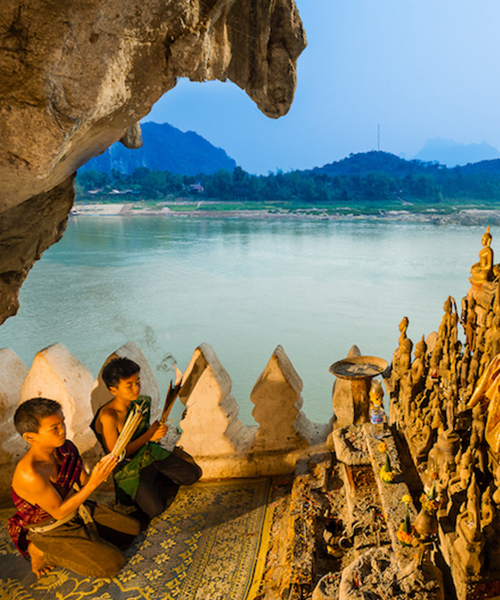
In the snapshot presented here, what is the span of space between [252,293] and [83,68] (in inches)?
245

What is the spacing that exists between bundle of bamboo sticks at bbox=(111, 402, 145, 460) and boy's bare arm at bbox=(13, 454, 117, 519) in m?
0.09

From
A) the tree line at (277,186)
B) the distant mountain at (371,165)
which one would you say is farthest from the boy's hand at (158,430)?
the distant mountain at (371,165)

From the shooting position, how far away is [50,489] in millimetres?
2111

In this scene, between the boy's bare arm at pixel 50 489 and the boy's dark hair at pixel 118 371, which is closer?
the boy's bare arm at pixel 50 489

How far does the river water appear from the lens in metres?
6.29

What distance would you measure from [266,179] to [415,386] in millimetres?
7212

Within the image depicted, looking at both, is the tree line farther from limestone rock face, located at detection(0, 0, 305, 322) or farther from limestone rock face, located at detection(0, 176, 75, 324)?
limestone rock face, located at detection(0, 0, 305, 322)

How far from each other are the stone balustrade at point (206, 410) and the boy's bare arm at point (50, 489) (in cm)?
83

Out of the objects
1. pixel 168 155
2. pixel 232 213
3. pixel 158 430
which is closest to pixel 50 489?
pixel 158 430

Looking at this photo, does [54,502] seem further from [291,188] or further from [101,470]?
[291,188]

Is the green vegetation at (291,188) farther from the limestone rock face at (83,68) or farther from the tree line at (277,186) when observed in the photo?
the limestone rock face at (83,68)

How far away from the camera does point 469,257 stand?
6965 mm

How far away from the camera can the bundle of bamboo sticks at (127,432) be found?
228 cm

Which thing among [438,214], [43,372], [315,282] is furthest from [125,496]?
[438,214]
